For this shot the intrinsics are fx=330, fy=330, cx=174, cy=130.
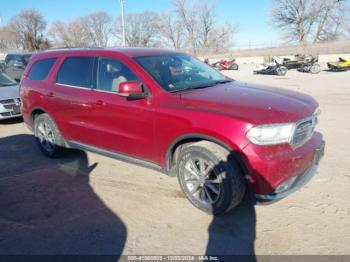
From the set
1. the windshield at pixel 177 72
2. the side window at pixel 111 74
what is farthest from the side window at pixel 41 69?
the windshield at pixel 177 72

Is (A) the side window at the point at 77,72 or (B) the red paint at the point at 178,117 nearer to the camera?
(B) the red paint at the point at 178,117

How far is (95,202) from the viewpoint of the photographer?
4.14m

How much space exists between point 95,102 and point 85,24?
251ft

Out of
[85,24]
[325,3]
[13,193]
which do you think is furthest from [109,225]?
[85,24]

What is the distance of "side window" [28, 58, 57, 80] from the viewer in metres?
5.61

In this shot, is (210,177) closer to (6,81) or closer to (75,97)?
(75,97)

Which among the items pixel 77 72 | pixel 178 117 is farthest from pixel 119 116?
pixel 77 72

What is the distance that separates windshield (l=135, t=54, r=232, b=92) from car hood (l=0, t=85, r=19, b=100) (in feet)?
19.3

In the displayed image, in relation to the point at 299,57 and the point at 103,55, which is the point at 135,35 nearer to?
the point at 299,57

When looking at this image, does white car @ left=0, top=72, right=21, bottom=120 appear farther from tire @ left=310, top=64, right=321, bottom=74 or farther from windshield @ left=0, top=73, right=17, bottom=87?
tire @ left=310, top=64, right=321, bottom=74

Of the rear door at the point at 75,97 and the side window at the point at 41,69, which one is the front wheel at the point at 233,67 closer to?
the side window at the point at 41,69

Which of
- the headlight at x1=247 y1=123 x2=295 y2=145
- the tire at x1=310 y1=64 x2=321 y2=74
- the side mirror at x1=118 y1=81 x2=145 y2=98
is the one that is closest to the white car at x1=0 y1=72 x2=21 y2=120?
the side mirror at x1=118 y1=81 x2=145 y2=98

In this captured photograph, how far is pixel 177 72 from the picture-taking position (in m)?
4.43

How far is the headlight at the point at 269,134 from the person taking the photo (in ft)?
10.6
